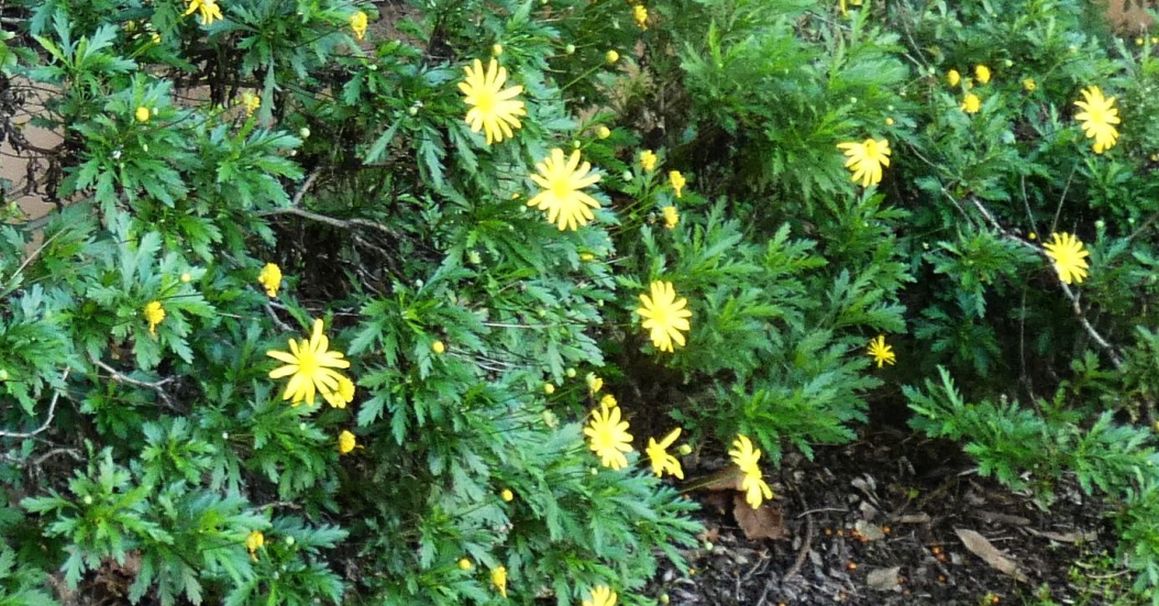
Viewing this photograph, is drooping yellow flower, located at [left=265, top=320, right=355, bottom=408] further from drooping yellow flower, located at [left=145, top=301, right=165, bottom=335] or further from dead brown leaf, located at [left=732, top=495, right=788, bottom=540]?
dead brown leaf, located at [left=732, top=495, right=788, bottom=540]

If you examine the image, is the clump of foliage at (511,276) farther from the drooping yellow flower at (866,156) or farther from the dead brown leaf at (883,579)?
the dead brown leaf at (883,579)

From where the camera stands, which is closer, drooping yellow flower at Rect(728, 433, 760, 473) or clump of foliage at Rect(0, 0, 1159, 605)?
clump of foliage at Rect(0, 0, 1159, 605)

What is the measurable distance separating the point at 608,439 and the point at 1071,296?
1499 millimetres

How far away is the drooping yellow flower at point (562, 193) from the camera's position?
1979 millimetres

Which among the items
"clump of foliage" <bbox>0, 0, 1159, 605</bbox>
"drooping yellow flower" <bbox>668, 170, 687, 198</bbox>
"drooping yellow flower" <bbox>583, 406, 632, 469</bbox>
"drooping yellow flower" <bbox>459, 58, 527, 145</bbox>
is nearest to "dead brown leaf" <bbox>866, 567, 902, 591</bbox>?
"clump of foliage" <bbox>0, 0, 1159, 605</bbox>

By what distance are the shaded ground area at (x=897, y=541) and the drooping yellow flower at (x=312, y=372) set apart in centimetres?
130

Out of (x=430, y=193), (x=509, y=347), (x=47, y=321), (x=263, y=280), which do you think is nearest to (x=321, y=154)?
(x=430, y=193)

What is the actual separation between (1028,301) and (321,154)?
217 cm

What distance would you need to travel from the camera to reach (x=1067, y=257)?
2861 mm

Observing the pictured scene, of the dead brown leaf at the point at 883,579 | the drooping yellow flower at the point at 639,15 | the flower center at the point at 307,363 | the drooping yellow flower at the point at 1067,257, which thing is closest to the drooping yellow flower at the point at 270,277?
the flower center at the point at 307,363

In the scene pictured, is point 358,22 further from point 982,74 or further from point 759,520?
point 982,74

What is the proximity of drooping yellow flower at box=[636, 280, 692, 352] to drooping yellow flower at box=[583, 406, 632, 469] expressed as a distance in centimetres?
21

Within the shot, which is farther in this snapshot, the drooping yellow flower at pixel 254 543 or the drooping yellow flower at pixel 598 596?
the drooping yellow flower at pixel 598 596

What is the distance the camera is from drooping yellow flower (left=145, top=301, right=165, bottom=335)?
162 centimetres
